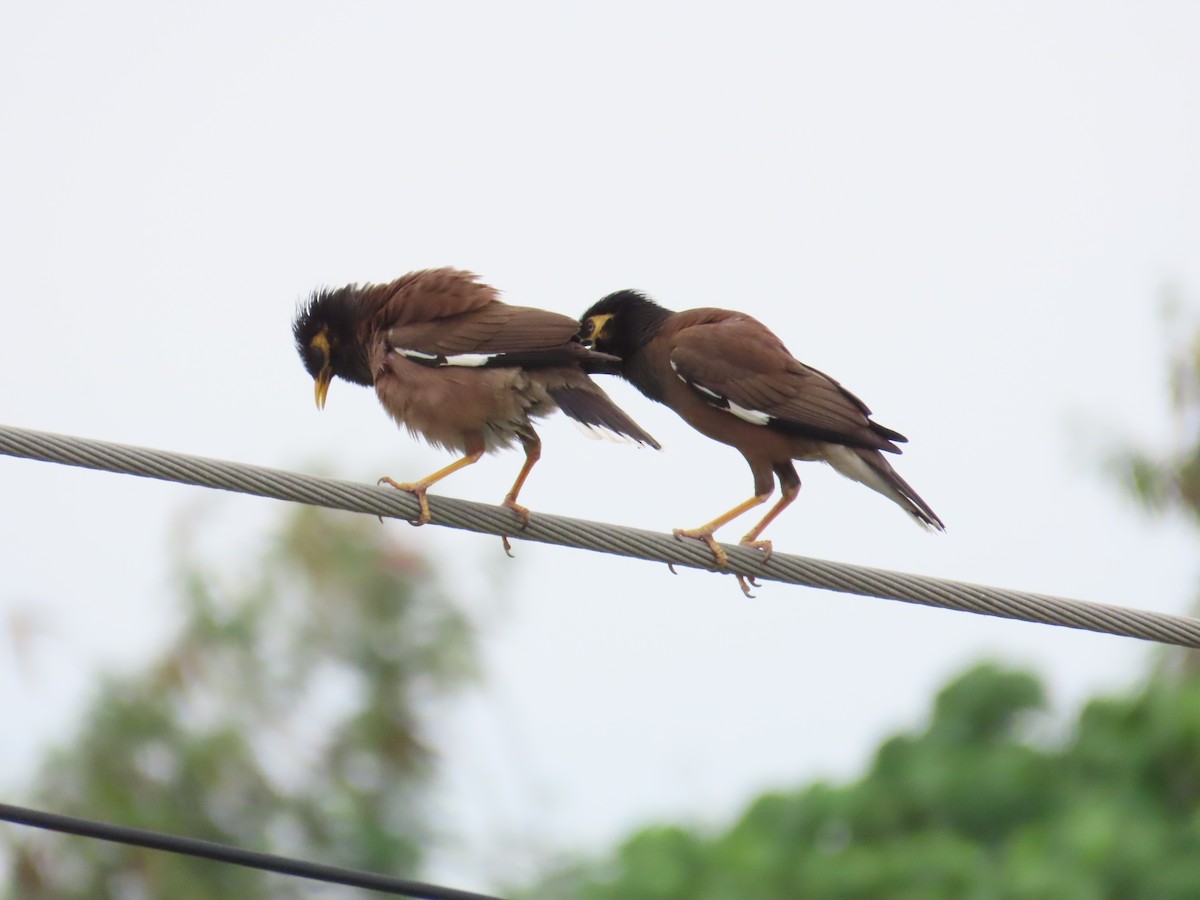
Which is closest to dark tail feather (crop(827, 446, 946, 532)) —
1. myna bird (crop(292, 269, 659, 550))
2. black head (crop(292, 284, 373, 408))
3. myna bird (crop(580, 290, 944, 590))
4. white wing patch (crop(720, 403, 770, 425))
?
myna bird (crop(580, 290, 944, 590))

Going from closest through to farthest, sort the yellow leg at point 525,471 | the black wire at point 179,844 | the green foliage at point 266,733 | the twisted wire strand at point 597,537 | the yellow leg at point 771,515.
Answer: the black wire at point 179,844 → the twisted wire strand at point 597,537 → the yellow leg at point 525,471 → the yellow leg at point 771,515 → the green foliage at point 266,733

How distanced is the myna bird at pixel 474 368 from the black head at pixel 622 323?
50 centimetres

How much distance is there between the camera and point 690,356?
22.2ft

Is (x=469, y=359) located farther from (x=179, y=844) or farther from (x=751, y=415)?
(x=179, y=844)

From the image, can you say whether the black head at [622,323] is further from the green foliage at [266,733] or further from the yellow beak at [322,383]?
the green foliage at [266,733]

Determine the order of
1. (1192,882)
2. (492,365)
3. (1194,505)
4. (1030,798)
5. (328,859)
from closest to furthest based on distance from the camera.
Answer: (492,365), (328,859), (1192,882), (1194,505), (1030,798)

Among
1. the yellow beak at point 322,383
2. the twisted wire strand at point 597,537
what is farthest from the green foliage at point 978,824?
the twisted wire strand at point 597,537

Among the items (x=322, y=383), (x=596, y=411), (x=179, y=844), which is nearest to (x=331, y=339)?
(x=322, y=383)

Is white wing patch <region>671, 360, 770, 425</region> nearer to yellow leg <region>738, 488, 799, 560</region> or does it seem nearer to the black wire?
yellow leg <region>738, 488, 799, 560</region>

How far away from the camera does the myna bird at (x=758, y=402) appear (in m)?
6.49

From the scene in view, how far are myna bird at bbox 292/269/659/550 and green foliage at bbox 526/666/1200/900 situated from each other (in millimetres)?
7640

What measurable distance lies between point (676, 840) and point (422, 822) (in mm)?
4028

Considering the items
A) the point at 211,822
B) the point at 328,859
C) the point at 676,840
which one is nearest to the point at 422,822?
the point at 328,859

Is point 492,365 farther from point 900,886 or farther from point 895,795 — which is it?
point 895,795
